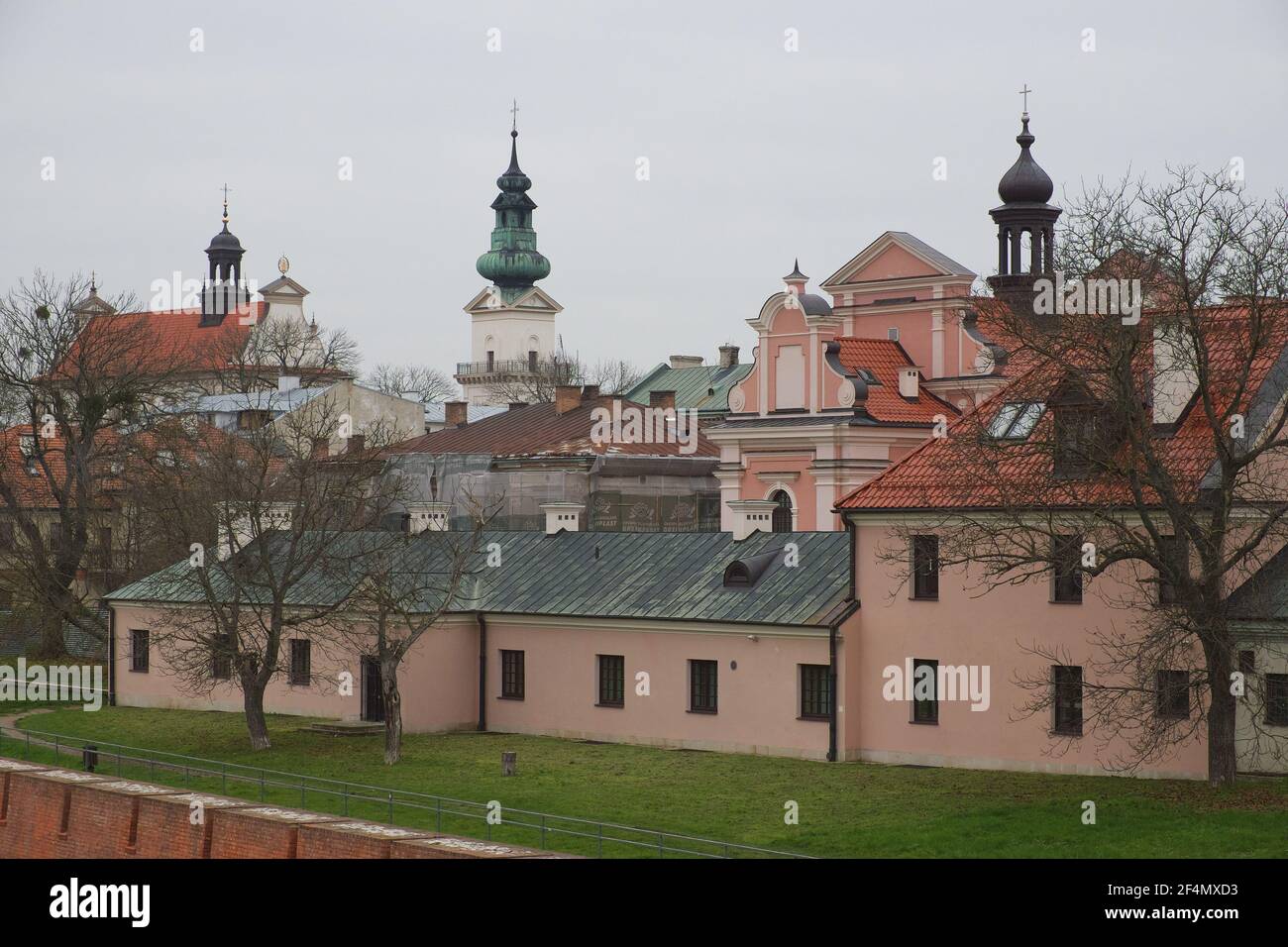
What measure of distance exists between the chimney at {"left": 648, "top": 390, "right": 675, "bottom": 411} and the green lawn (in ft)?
149

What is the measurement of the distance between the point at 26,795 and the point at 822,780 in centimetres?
1312

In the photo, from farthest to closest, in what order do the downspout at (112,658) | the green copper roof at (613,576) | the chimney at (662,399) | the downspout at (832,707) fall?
1. the chimney at (662,399)
2. the downspout at (112,658)
3. the green copper roof at (613,576)
4. the downspout at (832,707)

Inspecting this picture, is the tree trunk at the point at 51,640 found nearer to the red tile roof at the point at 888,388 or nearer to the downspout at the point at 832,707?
the red tile roof at the point at 888,388

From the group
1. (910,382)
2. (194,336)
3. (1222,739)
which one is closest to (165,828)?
(1222,739)

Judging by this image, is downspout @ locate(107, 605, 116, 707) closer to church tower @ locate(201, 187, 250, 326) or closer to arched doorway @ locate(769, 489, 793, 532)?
arched doorway @ locate(769, 489, 793, 532)

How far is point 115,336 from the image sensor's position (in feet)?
200

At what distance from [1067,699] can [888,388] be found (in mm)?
24285

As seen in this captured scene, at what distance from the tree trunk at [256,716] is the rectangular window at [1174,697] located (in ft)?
57.3

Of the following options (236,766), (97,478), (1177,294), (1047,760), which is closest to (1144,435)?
(1177,294)

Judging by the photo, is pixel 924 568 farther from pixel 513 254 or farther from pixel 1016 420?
pixel 513 254

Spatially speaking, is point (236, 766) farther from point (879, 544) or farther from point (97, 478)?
point (97, 478)

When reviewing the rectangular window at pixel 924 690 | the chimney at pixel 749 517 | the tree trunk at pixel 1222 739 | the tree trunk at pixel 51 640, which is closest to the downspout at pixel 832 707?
the rectangular window at pixel 924 690

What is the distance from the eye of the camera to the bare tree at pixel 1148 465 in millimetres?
29875

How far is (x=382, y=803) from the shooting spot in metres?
31.2
